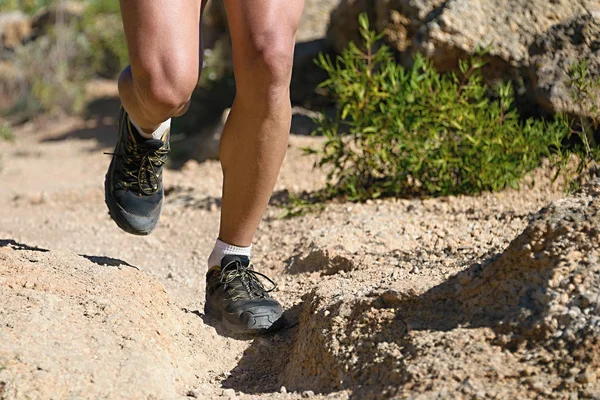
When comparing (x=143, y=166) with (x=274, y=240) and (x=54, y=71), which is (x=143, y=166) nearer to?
(x=274, y=240)

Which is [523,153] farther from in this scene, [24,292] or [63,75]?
[63,75]

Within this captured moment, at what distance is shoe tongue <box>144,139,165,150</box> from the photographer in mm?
2855

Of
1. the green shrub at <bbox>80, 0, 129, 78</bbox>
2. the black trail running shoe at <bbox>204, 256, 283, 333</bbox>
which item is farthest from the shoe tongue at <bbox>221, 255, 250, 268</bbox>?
the green shrub at <bbox>80, 0, 129, 78</bbox>

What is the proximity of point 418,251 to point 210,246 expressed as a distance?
125 centimetres

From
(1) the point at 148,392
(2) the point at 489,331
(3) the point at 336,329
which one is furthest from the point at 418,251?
(1) the point at 148,392

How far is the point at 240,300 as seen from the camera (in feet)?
9.18

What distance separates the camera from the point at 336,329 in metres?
2.43

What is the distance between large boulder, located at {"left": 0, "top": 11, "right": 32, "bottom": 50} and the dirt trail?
4.58 meters

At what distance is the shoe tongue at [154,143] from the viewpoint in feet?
9.37

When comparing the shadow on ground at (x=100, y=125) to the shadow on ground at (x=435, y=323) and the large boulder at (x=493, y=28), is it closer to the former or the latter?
the large boulder at (x=493, y=28)

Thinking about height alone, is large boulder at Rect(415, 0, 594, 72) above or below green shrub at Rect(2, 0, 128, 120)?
above

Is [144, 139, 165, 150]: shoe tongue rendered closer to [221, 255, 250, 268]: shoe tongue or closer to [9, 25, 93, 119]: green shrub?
[221, 255, 250, 268]: shoe tongue

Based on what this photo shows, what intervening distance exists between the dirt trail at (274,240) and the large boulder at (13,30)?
458cm

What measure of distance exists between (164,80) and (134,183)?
572 mm
